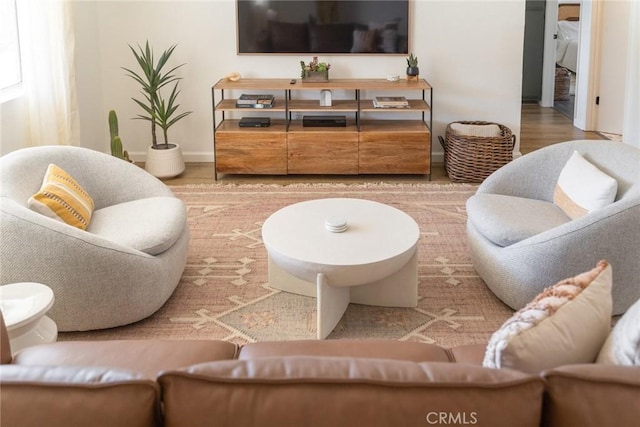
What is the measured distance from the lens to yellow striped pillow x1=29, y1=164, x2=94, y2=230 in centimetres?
352

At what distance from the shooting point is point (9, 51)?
4988mm

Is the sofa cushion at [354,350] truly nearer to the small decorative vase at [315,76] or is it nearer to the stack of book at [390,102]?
the stack of book at [390,102]

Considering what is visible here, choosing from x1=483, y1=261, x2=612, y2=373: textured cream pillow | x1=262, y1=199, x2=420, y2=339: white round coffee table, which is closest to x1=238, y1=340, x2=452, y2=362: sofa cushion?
x1=483, y1=261, x2=612, y2=373: textured cream pillow

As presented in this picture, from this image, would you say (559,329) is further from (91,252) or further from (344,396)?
(91,252)

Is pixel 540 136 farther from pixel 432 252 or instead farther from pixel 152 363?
pixel 152 363

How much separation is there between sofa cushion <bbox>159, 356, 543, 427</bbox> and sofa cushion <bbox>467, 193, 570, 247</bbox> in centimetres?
216

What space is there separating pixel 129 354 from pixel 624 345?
1307mm

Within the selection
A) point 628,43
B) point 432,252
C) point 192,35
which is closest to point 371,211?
point 432,252

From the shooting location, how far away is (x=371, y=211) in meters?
3.89


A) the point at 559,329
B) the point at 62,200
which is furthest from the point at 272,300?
the point at 559,329

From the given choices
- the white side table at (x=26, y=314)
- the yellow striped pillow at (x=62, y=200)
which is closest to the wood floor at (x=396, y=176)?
the yellow striped pillow at (x=62, y=200)

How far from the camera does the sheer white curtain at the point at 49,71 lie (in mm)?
4965

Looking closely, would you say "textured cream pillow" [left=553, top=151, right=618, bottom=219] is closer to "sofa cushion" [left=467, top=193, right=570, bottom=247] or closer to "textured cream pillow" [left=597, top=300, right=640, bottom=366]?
"sofa cushion" [left=467, top=193, right=570, bottom=247]

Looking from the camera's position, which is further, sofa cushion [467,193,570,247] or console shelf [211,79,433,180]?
console shelf [211,79,433,180]
